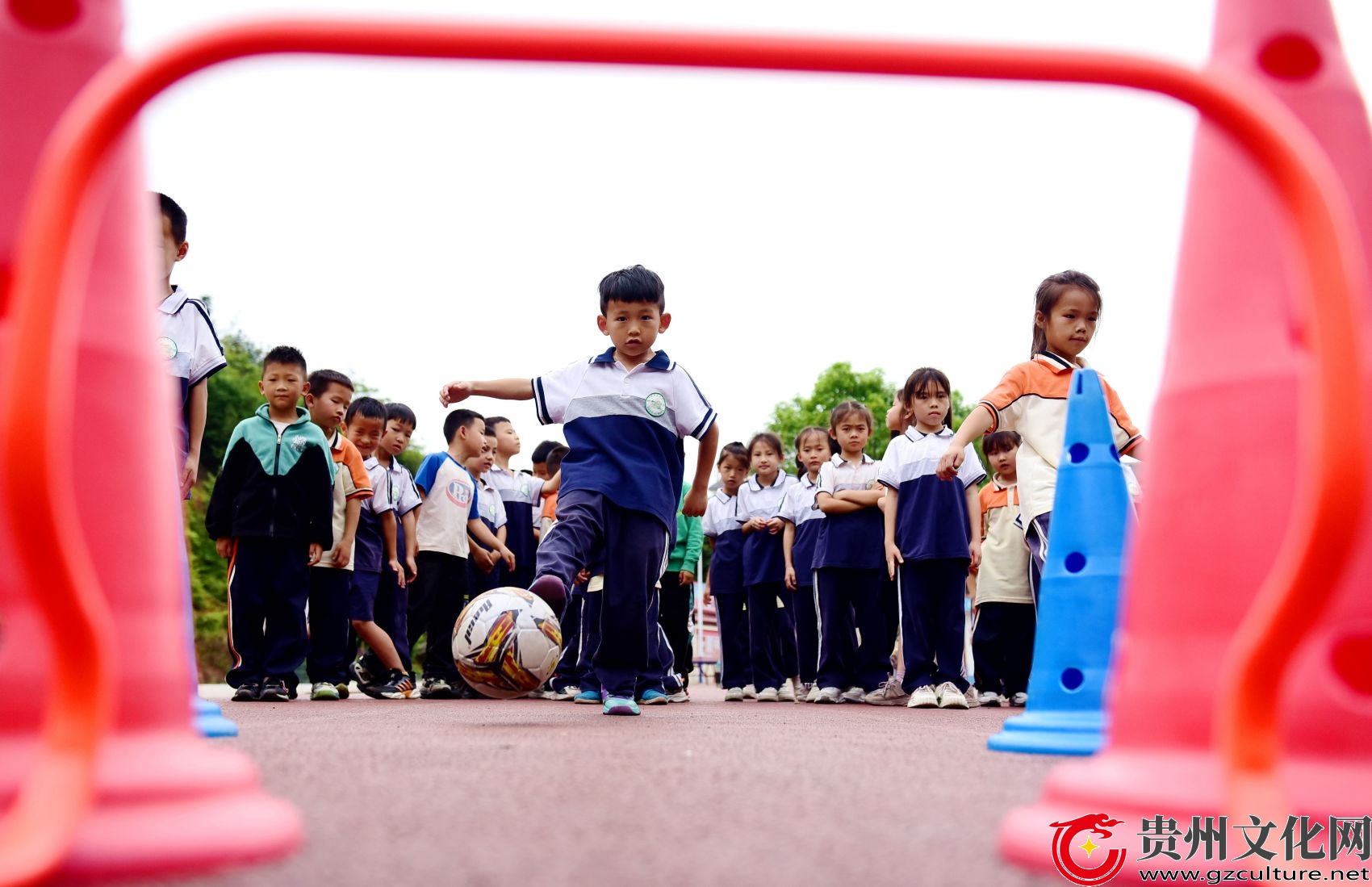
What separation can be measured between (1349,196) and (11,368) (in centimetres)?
235

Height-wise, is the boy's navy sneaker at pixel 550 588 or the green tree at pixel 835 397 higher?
the green tree at pixel 835 397

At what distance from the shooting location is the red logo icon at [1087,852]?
1796 mm

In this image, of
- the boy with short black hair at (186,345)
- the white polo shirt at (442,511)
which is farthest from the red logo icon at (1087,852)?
the white polo shirt at (442,511)

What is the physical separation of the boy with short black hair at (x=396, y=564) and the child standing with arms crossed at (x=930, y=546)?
12.2ft

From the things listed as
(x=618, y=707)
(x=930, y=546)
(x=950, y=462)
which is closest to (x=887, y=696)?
(x=930, y=546)

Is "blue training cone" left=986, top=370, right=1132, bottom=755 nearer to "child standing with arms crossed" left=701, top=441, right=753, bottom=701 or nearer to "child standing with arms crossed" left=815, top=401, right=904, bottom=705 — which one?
"child standing with arms crossed" left=815, top=401, right=904, bottom=705

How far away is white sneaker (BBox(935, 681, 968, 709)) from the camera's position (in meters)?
7.80

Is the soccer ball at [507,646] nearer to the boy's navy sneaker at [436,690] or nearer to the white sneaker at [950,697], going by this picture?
the white sneaker at [950,697]

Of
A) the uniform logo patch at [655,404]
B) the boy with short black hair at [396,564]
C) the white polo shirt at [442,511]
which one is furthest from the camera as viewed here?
the white polo shirt at [442,511]

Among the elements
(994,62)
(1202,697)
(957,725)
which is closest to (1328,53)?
(994,62)

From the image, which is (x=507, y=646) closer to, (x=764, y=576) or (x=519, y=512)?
(x=764, y=576)

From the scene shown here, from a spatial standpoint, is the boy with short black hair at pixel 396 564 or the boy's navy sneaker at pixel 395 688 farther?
the boy with short black hair at pixel 396 564

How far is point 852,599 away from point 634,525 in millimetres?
3762

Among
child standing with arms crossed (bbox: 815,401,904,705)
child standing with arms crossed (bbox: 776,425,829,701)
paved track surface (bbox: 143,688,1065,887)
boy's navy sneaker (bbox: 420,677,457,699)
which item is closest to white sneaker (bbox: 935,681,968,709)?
child standing with arms crossed (bbox: 815,401,904,705)
